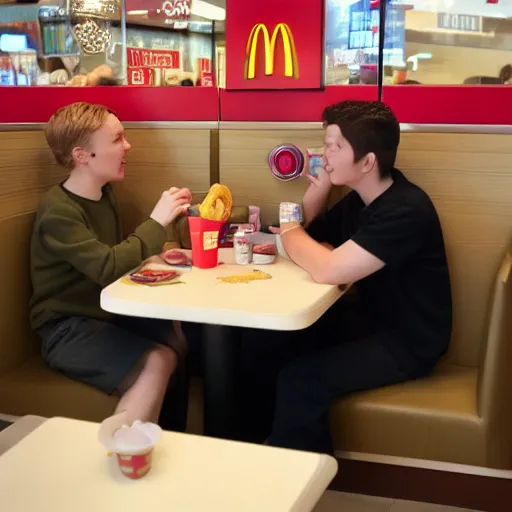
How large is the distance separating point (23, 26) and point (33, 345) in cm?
139

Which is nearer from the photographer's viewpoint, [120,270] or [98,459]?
[98,459]

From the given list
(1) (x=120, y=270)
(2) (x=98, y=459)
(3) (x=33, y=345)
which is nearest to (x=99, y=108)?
(1) (x=120, y=270)

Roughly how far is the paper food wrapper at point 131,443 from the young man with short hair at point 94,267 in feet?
1.71

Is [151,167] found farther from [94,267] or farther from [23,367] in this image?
[23,367]

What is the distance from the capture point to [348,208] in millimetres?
2309

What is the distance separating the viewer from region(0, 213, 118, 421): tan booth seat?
211cm

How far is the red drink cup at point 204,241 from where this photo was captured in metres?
2.03

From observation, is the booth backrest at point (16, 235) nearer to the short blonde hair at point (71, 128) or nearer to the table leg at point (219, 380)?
the short blonde hair at point (71, 128)

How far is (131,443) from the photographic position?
1336mm

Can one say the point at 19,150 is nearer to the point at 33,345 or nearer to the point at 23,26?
the point at 33,345

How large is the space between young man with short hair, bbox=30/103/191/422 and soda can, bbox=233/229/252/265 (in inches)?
8.2

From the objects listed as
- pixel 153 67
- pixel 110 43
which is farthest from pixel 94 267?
pixel 110 43

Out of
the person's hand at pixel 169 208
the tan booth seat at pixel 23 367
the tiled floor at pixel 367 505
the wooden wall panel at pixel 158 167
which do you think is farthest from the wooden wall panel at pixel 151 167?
the tiled floor at pixel 367 505

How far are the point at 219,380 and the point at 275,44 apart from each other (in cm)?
127
